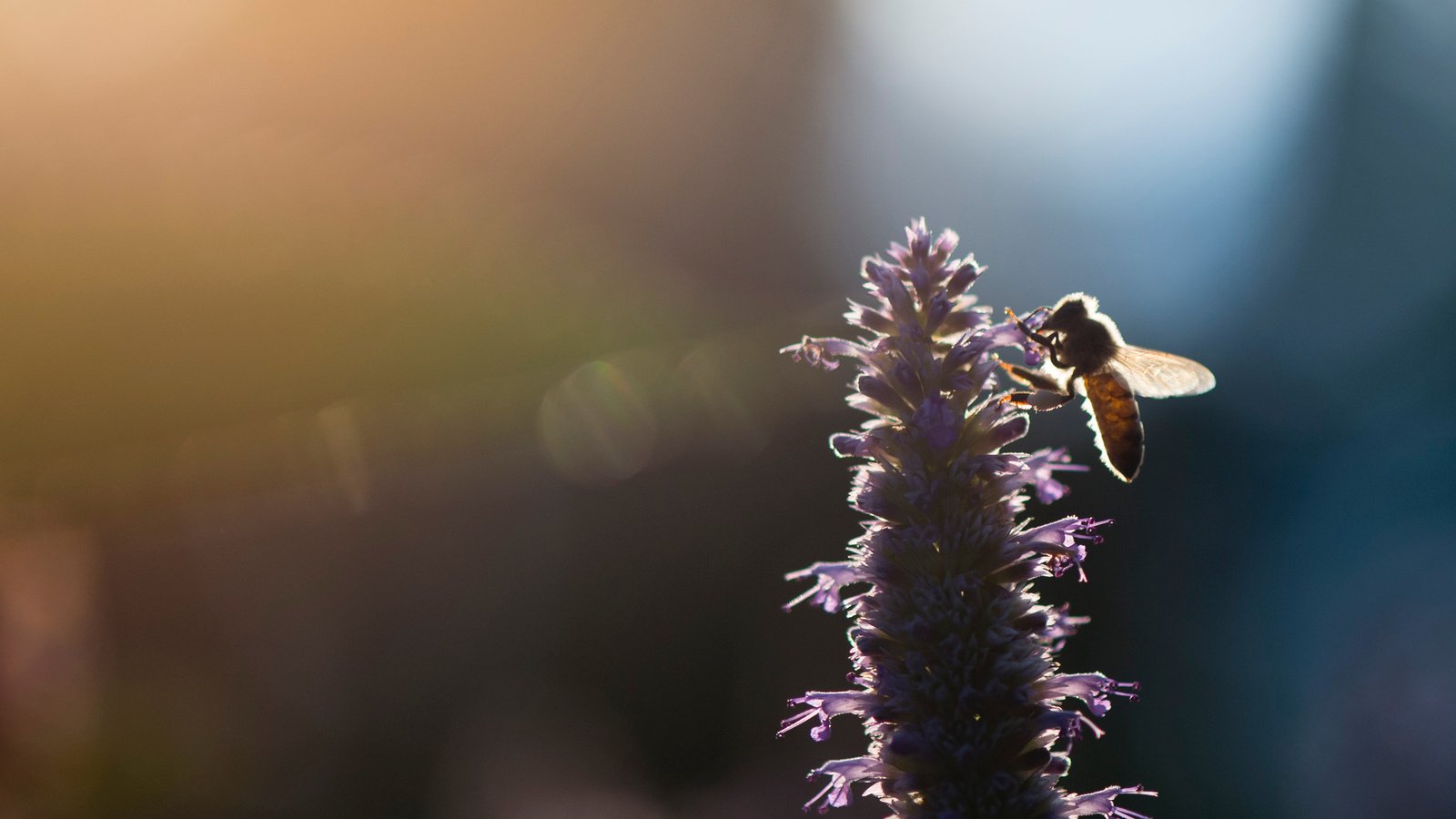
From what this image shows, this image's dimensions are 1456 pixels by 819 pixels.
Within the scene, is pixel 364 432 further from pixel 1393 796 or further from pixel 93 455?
pixel 1393 796

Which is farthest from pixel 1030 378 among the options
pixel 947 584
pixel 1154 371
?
pixel 947 584

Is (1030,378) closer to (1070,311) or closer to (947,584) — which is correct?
(1070,311)

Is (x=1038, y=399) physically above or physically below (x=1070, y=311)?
below

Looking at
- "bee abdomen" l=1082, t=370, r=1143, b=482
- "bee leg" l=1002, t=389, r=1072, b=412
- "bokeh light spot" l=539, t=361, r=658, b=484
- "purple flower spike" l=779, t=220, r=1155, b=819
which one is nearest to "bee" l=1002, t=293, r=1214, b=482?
"bee abdomen" l=1082, t=370, r=1143, b=482

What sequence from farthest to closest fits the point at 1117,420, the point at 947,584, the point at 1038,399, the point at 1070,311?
1. the point at 1070,311
2. the point at 1117,420
3. the point at 1038,399
4. the point at 947,584

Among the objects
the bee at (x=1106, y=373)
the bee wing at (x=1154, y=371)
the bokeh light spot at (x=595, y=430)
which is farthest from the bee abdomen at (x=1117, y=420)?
the bokeh light spot at (x=595, y=430)

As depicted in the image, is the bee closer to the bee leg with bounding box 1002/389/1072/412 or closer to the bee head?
the bee head

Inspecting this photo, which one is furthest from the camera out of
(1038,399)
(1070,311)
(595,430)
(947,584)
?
(595,430)
